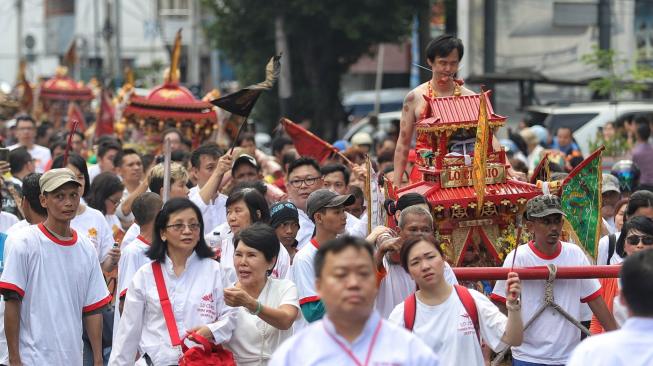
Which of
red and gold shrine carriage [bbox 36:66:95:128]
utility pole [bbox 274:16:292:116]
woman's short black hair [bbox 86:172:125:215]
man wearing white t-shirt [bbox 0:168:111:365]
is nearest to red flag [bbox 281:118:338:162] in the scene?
woman's short black hair [bbox 86:172:125:215]

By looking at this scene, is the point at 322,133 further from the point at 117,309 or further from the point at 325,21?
the point at 117,309

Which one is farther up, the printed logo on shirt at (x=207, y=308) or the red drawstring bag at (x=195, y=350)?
the printed logo on shirt at (x=207, y=308)

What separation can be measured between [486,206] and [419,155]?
69 cm

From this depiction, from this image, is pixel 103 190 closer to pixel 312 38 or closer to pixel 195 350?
pixel 195 350

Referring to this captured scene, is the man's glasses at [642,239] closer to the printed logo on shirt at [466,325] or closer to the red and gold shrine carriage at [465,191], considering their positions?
the red and gold shrine carriage at [465,191]

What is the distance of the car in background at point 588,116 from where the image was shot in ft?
61.4

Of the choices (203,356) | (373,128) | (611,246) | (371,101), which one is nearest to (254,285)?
(203,356)

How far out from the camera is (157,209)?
8.88 m

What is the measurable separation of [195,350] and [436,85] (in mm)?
3194

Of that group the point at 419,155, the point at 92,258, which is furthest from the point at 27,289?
the point at 419,155

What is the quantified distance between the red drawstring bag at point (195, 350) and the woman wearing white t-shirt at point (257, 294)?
127 mm

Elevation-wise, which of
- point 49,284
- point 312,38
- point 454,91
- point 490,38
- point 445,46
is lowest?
point 49,284

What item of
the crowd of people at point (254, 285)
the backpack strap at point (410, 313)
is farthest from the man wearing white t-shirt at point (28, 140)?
the backpack strap at point (410, 313)

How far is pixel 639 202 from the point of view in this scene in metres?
9.50
